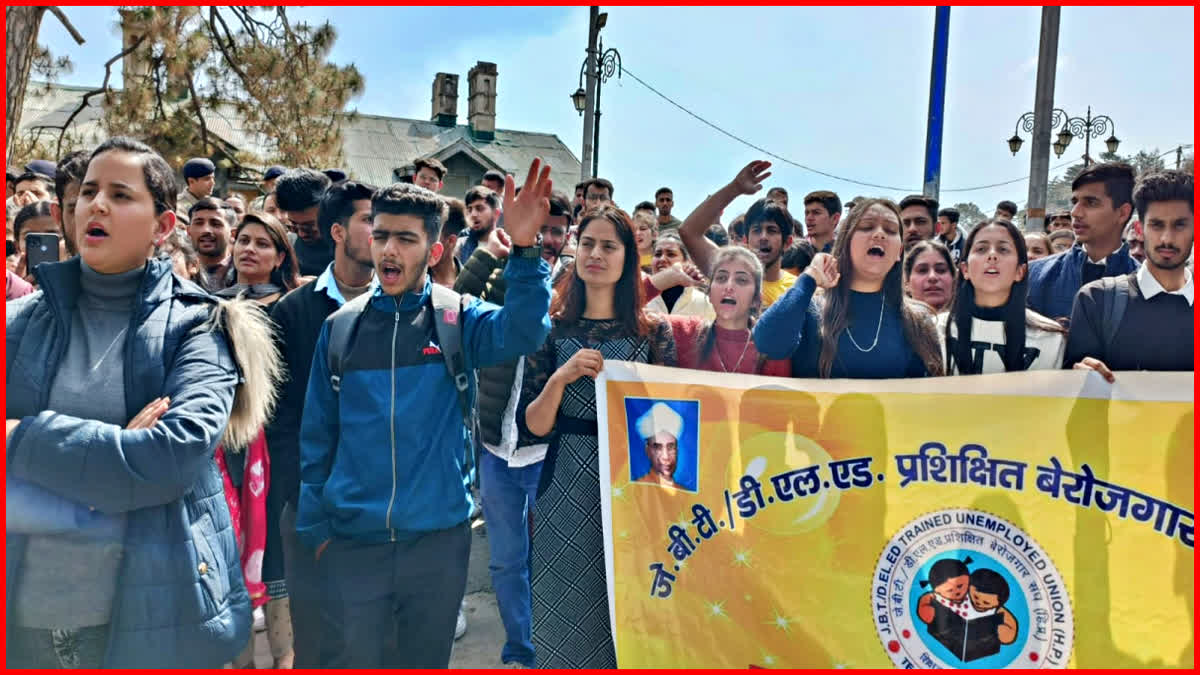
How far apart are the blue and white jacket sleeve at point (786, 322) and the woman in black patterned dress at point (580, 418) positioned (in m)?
0.40

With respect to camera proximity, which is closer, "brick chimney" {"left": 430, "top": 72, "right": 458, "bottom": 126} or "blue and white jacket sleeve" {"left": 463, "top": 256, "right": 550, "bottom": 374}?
"blue and white jacket sleeve" {"left": 463, "top": 256, "right": 550, "bottom": 374}

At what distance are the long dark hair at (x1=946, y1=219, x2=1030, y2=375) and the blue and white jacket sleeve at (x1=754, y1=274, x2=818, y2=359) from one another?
634 millimetres

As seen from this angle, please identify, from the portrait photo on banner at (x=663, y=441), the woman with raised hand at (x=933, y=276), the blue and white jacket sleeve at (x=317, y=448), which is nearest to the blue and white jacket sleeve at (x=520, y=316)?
the blue and white jacket sleeve at (x=317, y=448)

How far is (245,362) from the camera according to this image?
7.60 feet

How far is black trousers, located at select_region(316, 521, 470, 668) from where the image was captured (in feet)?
9.03

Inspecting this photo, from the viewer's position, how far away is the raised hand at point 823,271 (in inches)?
128

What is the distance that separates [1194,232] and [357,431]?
3.06m

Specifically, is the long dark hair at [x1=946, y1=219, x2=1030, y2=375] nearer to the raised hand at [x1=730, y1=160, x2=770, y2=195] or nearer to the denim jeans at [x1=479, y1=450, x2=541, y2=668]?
the raised hand at [x1=730, y1=160, x2=770, y2=195]

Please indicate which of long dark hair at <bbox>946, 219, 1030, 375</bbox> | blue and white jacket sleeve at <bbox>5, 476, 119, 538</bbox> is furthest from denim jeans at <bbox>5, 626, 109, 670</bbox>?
long dark hair at <bbox>946, 219, 1030, 375</bbox>

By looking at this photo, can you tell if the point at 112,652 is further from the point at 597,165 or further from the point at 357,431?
the point at 597,165

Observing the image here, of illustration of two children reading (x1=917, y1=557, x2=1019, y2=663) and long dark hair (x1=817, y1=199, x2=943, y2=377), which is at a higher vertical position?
long dark hair (x1=817, y1=199, x2=943, y2=377)

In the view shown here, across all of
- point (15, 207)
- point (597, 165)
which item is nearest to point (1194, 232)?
point (15, 207)

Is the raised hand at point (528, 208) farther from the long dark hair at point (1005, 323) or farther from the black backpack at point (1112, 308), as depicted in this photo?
the black backpack at point (1112, 308)

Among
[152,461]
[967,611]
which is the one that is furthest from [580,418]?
[152,461]
